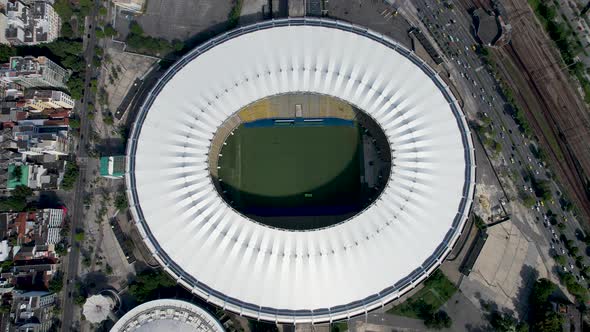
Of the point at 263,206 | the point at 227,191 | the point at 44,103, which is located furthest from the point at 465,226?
the point at 44,103

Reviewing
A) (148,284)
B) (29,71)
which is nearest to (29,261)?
(148,284)

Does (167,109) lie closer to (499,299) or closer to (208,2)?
(208,2)

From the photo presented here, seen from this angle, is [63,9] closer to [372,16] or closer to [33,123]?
[33,123]

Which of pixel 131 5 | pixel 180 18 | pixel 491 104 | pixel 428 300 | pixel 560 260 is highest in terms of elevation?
pixel 131 5

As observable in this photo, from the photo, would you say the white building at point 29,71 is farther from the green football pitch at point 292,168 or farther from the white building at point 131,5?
the green football pitch at point 292,168

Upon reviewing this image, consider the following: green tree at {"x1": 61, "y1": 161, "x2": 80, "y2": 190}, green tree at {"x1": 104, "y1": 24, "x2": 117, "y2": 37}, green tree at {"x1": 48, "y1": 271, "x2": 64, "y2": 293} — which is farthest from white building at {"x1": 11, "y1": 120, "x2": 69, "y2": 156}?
green tree at {"x1": 48, "y1": 271, "x2": 64, "y2": 293}
